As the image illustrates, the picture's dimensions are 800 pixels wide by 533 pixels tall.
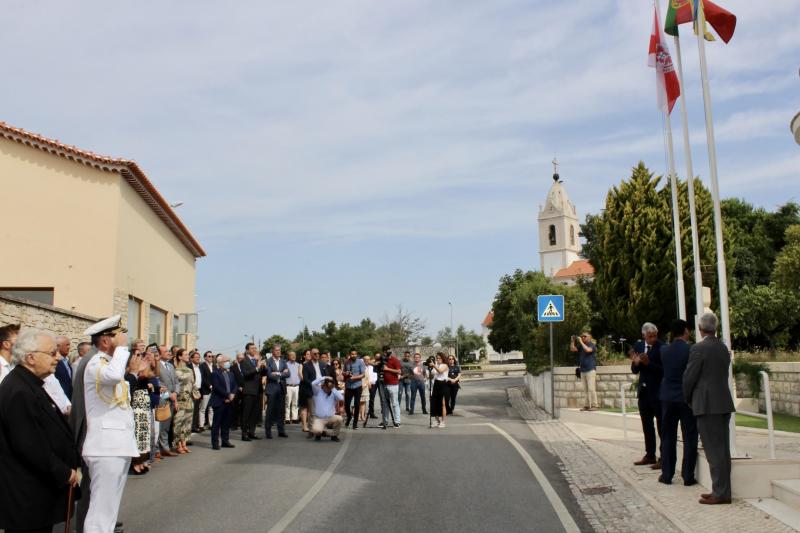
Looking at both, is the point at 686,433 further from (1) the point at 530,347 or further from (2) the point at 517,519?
(1) the point at 530,347

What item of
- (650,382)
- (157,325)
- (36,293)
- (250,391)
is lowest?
(250,391)

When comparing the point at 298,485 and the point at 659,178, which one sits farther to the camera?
the point at 659,178

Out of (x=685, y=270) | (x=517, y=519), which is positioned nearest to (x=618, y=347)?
(x=685, y=270)

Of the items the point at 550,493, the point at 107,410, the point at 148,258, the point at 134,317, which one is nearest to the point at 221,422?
the point at 550,493

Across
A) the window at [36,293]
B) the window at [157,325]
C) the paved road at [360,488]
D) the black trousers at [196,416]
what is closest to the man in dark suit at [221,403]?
the paved road at [360,488]

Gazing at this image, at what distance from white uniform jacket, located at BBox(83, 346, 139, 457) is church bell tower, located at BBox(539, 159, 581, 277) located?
115396mm

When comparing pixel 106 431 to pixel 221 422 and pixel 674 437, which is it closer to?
pixel 674 437

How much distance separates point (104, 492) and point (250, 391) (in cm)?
975

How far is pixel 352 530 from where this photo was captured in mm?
7324

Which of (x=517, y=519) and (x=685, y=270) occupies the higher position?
(x=685, y=270)

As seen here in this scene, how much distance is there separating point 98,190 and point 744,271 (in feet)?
135

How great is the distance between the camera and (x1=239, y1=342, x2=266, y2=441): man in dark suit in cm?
1552

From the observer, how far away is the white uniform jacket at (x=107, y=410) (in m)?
6.13

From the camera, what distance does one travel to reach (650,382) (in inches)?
411
